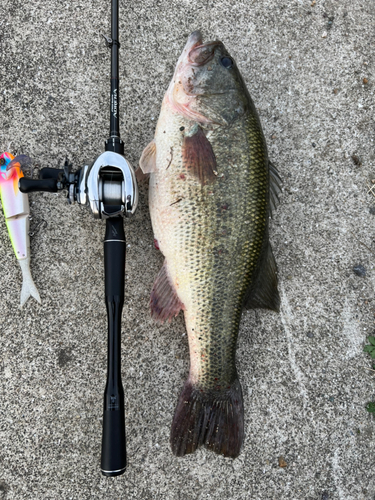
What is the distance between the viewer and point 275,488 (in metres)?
2.25

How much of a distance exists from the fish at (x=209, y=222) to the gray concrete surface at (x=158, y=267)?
9.5 inches

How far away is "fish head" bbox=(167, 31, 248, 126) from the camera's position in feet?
6.57

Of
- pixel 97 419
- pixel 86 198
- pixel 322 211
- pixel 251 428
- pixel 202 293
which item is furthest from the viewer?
pixel 322 211

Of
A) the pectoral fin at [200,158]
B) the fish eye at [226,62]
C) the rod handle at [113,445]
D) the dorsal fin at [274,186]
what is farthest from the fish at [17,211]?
the dorsal fin at [274,186]

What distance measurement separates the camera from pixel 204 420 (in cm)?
206


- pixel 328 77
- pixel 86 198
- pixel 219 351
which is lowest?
pixel 219 351

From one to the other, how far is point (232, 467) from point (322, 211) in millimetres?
1799

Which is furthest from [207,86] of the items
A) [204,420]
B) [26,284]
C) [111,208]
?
[204,420]

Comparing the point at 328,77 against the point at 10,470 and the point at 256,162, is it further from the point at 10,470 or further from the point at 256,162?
the point at 10,470

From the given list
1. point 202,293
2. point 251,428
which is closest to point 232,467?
point 251,428

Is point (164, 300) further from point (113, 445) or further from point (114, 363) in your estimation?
point (113, 445)

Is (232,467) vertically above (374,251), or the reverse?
(374,251)

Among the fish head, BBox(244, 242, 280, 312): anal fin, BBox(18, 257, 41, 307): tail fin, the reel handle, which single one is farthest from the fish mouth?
BBox(18, 257, 41, 307): tail fin

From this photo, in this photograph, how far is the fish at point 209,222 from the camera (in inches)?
76.1
